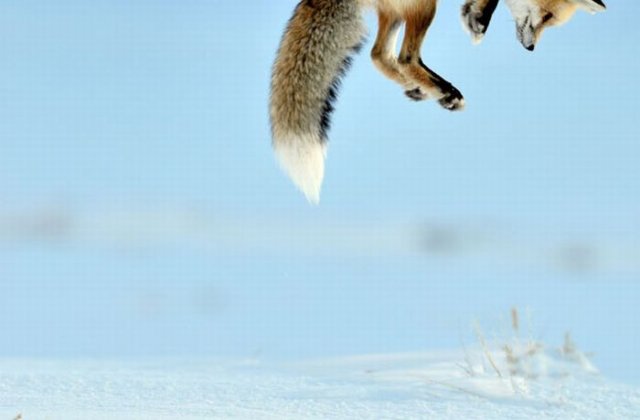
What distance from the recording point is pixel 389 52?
5730 millimetres

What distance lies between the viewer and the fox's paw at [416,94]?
5703 millimetres

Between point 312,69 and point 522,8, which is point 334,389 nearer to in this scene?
point 312,69

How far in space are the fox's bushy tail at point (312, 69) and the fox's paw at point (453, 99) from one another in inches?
23.7

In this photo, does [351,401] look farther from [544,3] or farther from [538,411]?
[544,3]

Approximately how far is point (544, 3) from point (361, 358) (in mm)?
2576

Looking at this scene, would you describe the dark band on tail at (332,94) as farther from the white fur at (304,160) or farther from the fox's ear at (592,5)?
the fox's ear at (592,5)

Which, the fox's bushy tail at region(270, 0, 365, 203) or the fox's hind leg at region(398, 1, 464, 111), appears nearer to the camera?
the fox's bushy tail at region(270, 0, 365, 203)

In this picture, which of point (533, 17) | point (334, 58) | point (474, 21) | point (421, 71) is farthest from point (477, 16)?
point (334, 58)

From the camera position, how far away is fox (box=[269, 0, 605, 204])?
17.8ft

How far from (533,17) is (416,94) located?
3.54ft

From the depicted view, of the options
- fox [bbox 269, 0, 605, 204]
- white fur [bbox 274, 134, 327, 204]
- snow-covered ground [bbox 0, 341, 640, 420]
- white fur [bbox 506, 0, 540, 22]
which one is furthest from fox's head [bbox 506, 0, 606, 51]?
snow-covered ground [bbox 0, 341, 640, 420]

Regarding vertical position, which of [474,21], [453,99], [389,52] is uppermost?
[474,21]

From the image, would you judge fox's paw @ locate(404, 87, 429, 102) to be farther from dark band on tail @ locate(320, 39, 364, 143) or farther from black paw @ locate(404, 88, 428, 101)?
dark band on tail @ locate(320, 39, 364, 143)

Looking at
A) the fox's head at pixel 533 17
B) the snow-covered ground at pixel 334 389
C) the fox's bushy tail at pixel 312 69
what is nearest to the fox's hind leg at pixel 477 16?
the fox's head at pixel 533 17
